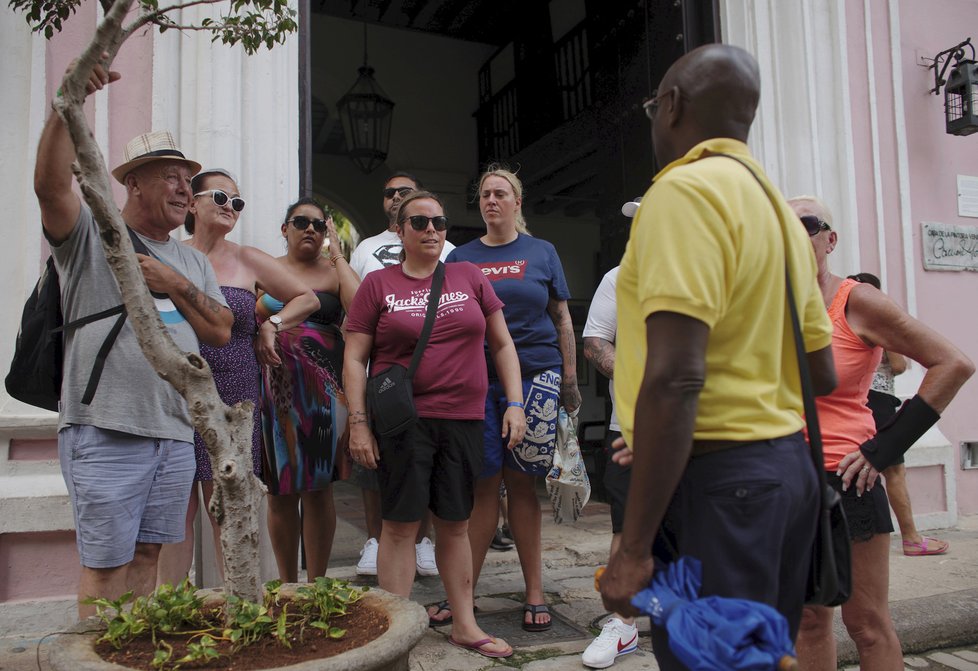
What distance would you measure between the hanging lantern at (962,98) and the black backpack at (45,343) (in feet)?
18.9

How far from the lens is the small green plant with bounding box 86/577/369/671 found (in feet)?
6.12

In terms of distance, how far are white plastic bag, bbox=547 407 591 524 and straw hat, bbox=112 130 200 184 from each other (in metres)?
1.92

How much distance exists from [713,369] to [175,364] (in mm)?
1266

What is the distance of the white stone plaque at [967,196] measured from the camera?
19.5ft

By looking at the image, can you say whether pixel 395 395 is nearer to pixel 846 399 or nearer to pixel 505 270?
pixel 505 270

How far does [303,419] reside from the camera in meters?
3.46

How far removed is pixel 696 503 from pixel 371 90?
246 inches

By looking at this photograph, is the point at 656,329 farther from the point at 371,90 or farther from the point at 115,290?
the point at 371,90

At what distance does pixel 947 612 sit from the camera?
3.60m

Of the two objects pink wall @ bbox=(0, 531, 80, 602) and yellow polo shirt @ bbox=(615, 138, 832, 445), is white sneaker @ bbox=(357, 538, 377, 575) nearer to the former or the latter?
pink wall @ bbox=(0, 531, 80, 602)

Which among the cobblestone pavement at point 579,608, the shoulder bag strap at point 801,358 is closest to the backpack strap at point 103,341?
the cobblestone pavement at point 579,608

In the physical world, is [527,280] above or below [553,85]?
below

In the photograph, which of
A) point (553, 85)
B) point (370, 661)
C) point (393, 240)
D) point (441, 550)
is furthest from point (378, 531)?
point (553, 85)

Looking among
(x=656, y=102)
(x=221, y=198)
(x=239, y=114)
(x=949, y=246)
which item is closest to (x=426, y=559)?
(x=221, y=198)
